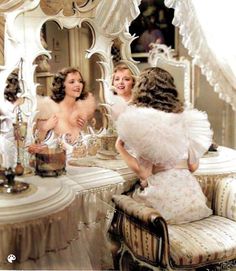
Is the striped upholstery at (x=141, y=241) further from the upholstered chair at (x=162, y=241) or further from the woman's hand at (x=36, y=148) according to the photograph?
the woman's hand at (x=36, y=148)

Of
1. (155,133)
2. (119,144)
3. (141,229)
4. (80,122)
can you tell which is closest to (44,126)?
(80,122)

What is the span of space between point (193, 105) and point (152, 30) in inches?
13.7

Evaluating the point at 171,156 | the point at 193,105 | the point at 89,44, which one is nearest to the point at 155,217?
the point at 171,156

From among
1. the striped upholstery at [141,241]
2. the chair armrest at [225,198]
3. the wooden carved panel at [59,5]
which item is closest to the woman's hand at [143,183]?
the striped upholstery at [141,241]

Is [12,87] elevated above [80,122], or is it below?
above

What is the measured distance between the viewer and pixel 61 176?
1645 mm

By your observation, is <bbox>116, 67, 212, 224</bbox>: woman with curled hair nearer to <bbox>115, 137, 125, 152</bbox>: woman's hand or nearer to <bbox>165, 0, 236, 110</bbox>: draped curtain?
<bbox>115, 137, 125, 152</bbox>: woman's hand

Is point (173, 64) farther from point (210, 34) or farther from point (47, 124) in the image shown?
point (47, 124)

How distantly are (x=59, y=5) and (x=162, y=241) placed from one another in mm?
922

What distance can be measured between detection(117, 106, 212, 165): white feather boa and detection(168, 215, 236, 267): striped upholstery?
0.90 feet

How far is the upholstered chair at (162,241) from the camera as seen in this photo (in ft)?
5.33

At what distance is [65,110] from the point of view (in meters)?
1.66

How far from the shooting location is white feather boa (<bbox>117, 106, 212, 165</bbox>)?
167 cm

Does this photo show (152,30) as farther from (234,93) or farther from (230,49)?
(234,93)
